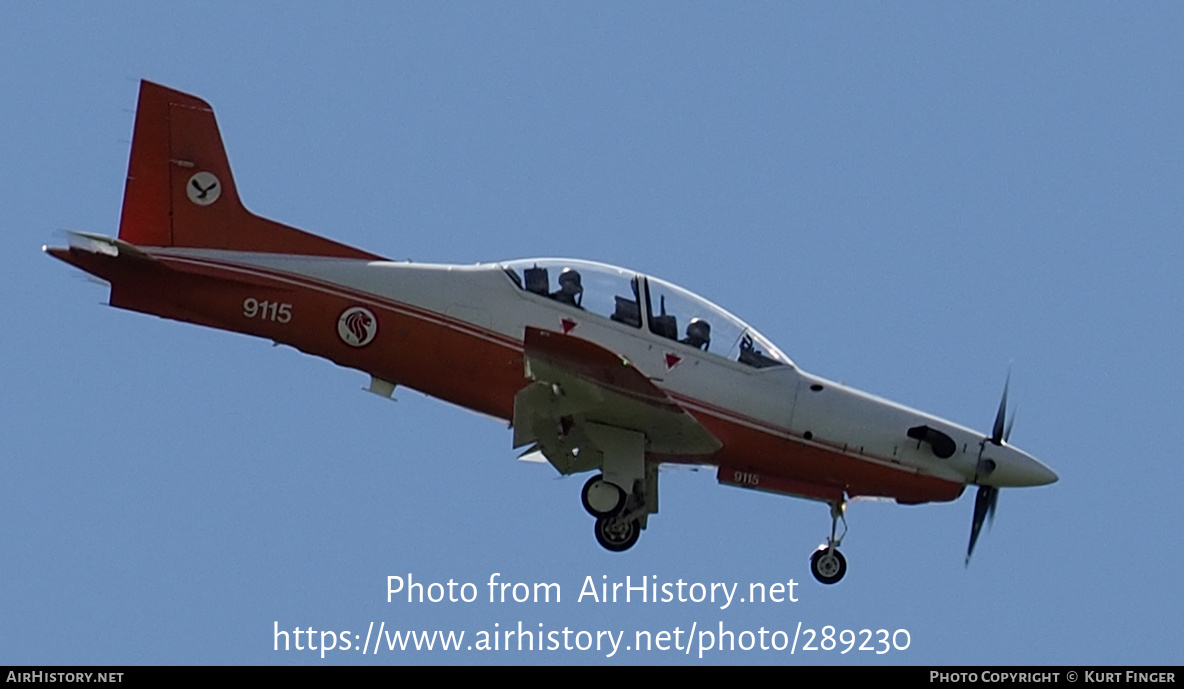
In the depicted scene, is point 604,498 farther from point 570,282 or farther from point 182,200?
point 182,200

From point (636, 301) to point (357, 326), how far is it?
2.76 meters

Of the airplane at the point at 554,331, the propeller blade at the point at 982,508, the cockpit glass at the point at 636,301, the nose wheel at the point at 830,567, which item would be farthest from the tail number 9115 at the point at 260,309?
the propeller blade at the point at 982,508

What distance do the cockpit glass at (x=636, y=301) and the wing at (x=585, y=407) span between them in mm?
822

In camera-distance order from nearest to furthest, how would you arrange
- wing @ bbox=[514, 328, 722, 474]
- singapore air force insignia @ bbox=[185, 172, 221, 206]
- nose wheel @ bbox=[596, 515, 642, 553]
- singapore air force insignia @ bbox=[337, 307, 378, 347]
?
wing @ bbox=[514, 328, 722, 474]
nose wheel @ bbox=[596, 515, 642, 553]
singapore air force insignia @ bbox=[337, 307, 378, 347]
singapore air force insignia @ bbox=[185, 172, 221, 206]

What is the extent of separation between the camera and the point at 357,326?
1895 centimetres

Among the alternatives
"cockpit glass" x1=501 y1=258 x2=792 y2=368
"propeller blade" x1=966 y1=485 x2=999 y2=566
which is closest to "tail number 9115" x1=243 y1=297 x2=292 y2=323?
"cockpit glass" x1=501 y1=258 x2=792 y2=368

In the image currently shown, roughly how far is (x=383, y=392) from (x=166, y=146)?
131 inches

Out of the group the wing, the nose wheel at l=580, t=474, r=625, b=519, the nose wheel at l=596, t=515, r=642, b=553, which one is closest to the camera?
the wing

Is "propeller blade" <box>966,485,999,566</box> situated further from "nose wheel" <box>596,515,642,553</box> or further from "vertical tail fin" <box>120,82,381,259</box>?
"vertical tail fin" <box>120,82,381,259</box>

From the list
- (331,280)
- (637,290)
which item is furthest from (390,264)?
(637,290)

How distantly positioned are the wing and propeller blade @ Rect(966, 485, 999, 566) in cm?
275

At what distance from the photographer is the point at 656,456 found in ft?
62.7

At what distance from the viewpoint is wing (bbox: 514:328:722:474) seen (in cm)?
1750

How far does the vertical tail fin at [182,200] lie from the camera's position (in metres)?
19.2
